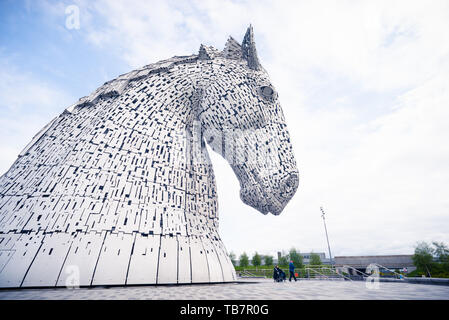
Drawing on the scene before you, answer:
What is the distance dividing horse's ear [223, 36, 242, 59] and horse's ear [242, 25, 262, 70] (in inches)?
5.2

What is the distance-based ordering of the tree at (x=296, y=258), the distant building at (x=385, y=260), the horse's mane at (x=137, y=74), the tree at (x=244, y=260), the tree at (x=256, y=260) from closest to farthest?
the horse's mane at (x=137, y=74) < the distant building at (x=385, y=260) < the tree at (x=296, y=258) < the tree at (x=256, y=260) < the tree at (x=244, y=260)

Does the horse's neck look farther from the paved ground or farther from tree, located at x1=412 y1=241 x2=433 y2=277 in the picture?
tree, located at x1=412 y1=241 x2=433 y2=277

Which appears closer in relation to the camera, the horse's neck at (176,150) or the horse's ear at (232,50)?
the horse's neck at (176,150)

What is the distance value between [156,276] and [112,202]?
1.25 m

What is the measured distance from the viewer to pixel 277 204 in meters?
4.74

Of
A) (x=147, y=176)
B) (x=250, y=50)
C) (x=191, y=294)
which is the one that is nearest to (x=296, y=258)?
(x=250, y=50)

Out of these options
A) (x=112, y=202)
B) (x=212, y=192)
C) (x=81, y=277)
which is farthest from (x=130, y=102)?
(x=81, y=277)

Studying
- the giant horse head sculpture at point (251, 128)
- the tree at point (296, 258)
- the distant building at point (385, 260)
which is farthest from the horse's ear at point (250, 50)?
the tree at point (296, 258)

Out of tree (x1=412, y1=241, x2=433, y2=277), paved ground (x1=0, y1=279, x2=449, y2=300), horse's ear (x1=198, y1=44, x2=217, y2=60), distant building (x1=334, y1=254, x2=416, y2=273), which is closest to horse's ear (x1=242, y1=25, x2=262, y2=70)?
horse's ear (x1=198, y1=44, x2=217, y2=60)

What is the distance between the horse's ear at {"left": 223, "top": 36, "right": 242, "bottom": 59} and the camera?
5277 millimetres

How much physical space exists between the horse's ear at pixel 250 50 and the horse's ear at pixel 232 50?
0.13 m

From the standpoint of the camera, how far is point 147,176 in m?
4.02

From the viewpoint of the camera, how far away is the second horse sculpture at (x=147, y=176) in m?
3.23

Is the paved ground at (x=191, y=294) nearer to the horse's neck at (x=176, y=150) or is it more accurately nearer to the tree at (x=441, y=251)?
the horse's neck at (x=176, y=150)
